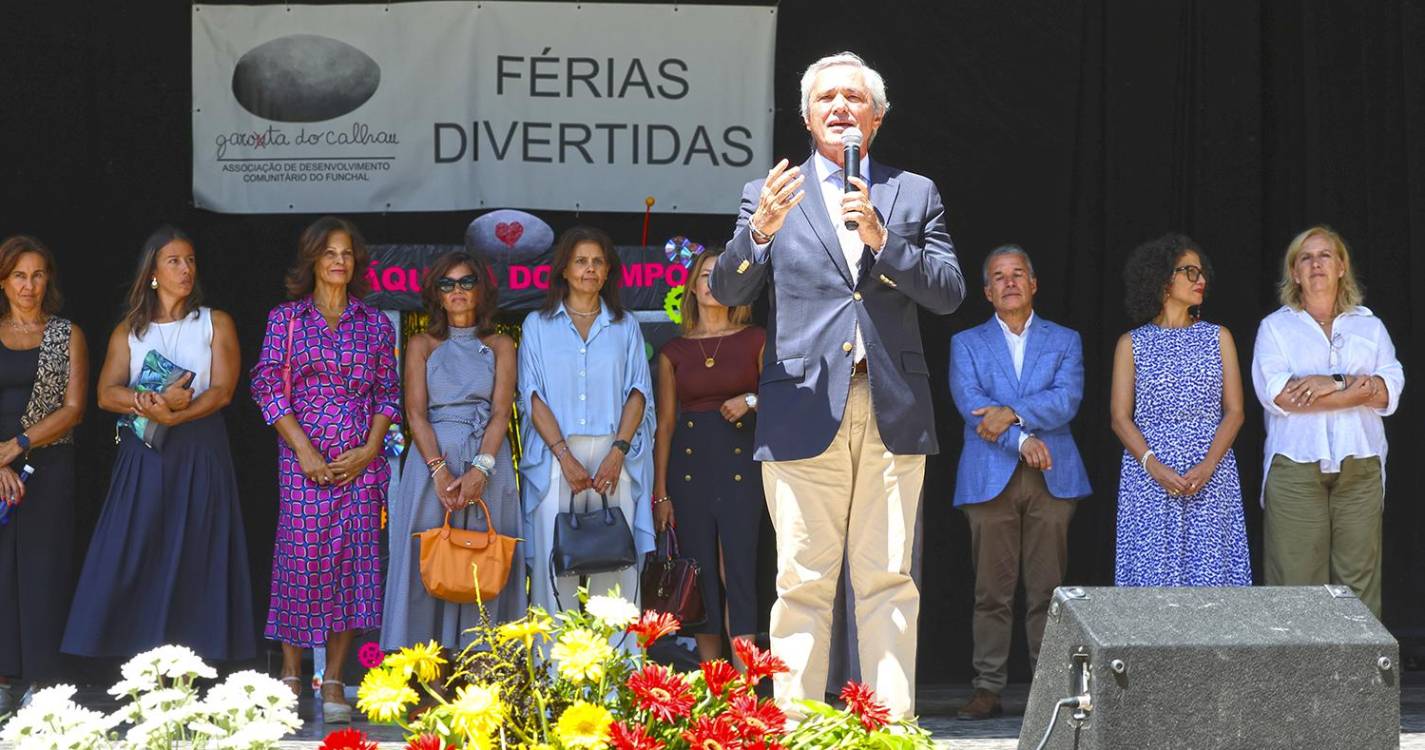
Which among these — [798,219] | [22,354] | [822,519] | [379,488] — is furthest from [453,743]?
[22,354]

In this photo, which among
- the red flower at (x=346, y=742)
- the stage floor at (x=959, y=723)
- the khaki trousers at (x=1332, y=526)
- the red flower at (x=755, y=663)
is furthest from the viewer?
the khaki trousers at (x=1332, y=526)

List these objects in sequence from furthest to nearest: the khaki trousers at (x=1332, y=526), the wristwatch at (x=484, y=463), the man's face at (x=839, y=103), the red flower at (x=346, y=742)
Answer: the khaki trousers at (x=1332, y=526) → the wristwatch at (x=484, y=463) → the man's face at (x=839, y=103) → the red flower at (x=346, y=742)

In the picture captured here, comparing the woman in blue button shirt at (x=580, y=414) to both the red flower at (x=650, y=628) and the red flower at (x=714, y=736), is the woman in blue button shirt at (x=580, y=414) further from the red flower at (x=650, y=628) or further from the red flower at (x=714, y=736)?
the red flower at (x=714, y=736)

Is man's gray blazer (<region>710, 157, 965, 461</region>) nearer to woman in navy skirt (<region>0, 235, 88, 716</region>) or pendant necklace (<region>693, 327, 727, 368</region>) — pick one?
pendant necklace (<region>693, 327, 727, 368</region>)

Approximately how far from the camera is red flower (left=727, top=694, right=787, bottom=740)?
86.7 inches

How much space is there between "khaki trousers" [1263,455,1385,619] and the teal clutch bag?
3651mm

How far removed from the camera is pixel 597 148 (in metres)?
6.41

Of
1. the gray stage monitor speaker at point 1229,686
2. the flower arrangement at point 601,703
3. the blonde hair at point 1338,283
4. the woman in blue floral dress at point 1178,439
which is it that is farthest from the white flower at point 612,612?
the blonde hair at point 1338,283

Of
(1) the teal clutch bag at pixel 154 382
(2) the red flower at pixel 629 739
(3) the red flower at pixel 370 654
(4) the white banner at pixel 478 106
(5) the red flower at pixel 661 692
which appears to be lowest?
(3) the red flower at pixel 370 654

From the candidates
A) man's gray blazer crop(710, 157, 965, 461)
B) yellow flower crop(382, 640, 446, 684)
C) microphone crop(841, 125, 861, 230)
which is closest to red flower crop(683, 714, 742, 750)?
yellow flower crop(382, 640, 446, 684)

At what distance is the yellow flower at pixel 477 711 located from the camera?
2152 millimetres

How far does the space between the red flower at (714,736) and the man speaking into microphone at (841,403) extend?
5.00 feet

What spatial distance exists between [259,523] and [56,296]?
1.17m

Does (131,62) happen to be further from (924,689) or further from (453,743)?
(453,743)
